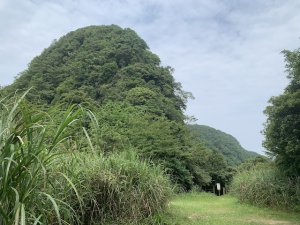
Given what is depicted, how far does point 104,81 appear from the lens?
33.3m

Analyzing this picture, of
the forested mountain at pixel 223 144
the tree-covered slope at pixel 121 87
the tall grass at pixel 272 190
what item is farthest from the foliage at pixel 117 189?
the forested mountain at pixel 223 144

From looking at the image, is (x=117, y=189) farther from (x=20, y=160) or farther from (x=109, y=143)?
(x=109, y=143)

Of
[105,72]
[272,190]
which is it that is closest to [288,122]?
[272,190]

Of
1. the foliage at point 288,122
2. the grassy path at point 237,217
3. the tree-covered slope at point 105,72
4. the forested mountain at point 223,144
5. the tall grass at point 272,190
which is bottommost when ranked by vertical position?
the grassy path at point 237,217

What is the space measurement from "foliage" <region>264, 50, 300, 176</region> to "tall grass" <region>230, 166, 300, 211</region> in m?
0.50

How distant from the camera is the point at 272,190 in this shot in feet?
43.1

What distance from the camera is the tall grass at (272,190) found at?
40.7 feet

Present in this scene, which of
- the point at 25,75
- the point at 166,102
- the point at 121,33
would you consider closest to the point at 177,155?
the point at 166,102

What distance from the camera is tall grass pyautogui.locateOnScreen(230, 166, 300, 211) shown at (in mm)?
12406

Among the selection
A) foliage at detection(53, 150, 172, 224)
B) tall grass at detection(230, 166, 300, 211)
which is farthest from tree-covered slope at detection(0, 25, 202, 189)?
foliage at detection(53, 150, 172, 224)

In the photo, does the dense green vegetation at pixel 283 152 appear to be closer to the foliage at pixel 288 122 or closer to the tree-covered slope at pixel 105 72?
the foliage at pixel 288 122

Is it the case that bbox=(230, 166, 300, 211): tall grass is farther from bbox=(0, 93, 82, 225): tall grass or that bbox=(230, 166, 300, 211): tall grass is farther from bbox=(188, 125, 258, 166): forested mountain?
bbox=(188, 125, 258, 166): forested mountain

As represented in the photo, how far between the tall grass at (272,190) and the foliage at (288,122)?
0.50m

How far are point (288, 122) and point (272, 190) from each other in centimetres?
310
